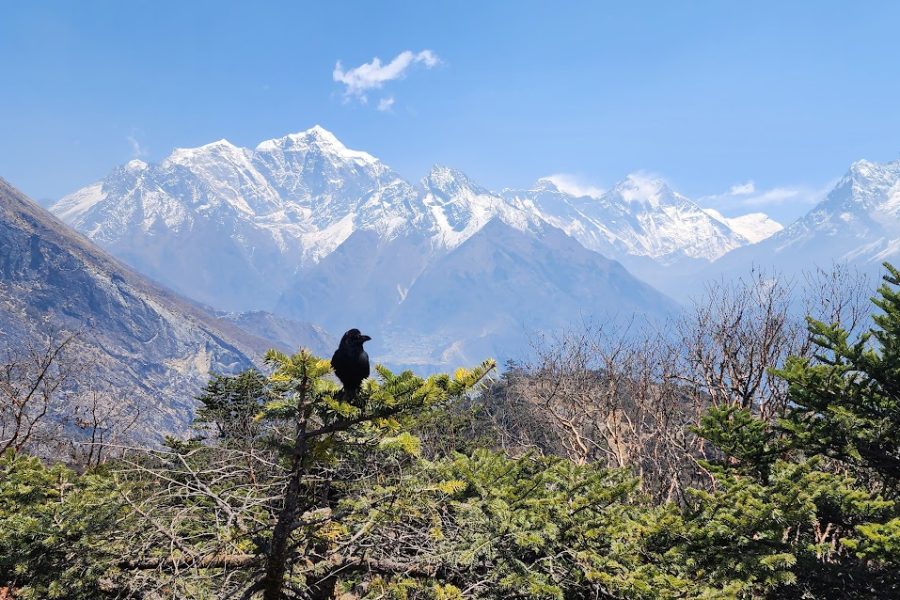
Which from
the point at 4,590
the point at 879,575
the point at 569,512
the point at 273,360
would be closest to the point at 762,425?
the point at 879,575

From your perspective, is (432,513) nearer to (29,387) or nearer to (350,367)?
(350,367)

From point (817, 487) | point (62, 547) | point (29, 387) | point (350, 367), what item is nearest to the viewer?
point (350, 367)

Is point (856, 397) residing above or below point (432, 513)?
above

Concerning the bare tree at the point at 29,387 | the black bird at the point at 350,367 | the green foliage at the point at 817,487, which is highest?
the bare tree at the point at 29,387

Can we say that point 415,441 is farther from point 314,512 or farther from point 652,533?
point 652,533

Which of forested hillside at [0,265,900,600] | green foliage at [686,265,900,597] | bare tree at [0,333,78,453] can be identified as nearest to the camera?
forested hillside at [0,265,900,600]

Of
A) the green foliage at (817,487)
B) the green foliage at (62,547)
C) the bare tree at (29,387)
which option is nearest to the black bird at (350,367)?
the green foliage at (62,547)

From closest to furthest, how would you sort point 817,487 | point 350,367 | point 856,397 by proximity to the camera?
point 350,367
point 817,487
point 856,397

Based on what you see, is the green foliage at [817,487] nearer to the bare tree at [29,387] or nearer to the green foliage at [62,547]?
the green foliage at [62,547]

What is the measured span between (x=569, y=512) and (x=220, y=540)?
4.67 m

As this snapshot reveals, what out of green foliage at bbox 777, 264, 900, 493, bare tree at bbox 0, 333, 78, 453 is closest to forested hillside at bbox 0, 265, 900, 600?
green foliage at bbox 777, 264, 900, 493

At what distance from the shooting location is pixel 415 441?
523 cm

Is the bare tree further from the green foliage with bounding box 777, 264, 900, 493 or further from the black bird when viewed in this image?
the green foliage with bounding box 777, 264, 900, 493

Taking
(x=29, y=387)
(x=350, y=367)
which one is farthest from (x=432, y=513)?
(x=29, y=387)
